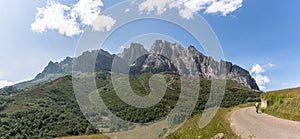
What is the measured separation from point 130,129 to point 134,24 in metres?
6.94

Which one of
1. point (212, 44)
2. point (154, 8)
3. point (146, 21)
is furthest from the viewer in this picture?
point (154, 8)

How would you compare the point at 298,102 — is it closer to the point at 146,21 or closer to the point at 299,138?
the point at 299,138

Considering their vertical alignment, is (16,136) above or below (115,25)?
below

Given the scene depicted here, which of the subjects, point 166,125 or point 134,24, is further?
point 166,125

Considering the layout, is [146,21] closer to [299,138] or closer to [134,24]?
[134,24]

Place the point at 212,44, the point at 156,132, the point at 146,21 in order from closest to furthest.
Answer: the point at 212,44, the point at 146,21, the point at 156,132

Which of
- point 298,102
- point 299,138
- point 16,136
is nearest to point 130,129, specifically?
point 299,138

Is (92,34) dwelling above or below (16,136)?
above

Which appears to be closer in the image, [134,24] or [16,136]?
[134,24]

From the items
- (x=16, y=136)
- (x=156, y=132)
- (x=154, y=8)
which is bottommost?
(x=16, y=136)

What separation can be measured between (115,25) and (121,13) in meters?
0.58

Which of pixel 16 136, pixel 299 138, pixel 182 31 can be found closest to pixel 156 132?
pixel 182 31

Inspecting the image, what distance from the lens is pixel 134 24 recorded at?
14.2 m

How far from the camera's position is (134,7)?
14.5m
